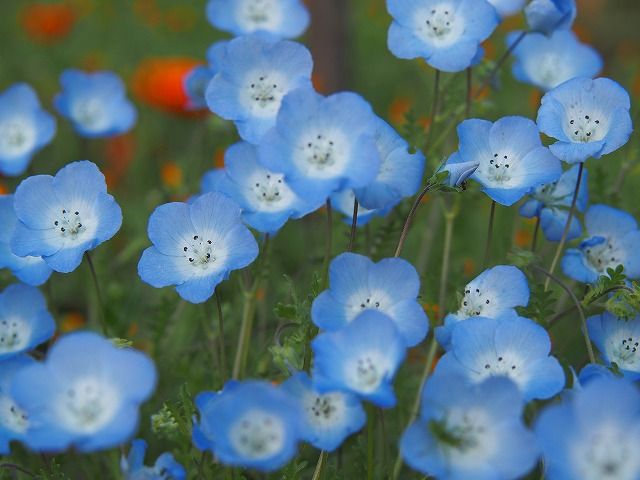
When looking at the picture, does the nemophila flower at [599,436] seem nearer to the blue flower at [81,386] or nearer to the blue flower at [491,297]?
the blue flower at [491,297]

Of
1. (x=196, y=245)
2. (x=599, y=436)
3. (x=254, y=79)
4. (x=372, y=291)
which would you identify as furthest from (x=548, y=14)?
(x=599, y=436)

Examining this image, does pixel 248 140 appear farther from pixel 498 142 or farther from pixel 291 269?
pixel 291 269

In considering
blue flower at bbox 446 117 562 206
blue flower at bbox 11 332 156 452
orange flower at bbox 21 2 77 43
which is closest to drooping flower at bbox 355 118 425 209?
blue flower at bbox 446 117 562 206

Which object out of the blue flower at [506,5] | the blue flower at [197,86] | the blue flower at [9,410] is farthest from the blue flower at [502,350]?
the blue flower at [197,86]

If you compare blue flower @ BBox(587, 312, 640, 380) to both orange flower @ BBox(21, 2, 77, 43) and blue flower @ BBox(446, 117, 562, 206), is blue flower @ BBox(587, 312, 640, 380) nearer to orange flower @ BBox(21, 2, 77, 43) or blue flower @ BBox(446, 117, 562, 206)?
blue flower @ BBox(446, 117, 562, 206)

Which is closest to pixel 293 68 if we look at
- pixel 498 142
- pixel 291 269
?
pixel 498 142
